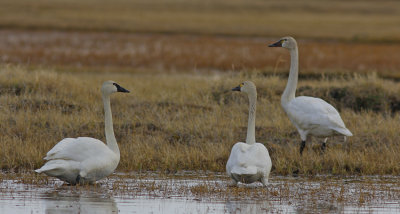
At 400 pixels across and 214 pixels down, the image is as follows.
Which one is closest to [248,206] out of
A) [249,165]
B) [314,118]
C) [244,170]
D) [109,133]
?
[244,170]

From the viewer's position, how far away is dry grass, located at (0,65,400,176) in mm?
10328

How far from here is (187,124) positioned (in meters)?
12.1

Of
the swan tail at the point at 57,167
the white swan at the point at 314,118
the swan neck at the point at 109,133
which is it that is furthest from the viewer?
the white swan at the point at 314,118

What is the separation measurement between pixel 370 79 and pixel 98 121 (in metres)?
6.36

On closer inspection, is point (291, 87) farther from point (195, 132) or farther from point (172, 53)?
point (172, 53)

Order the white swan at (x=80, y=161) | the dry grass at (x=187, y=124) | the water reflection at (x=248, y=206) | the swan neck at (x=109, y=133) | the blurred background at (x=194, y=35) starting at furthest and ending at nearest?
the blurred background at (x=194, y=35), the dry grass at (x=187, y=124), the swan neck at (x=109, y=133), the white swan at (x=80, y=161), the water reflection at (x=248, y=206)

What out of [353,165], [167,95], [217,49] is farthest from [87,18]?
[353,165]

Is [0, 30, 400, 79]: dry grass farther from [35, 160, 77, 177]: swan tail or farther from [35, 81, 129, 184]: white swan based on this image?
[35, 160, 77, 177]: swan tail

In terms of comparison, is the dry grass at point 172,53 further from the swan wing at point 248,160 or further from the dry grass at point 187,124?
the swan wing at point 248,160

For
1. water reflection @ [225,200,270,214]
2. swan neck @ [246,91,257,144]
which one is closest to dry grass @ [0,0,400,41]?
swan neck @ [246,91,257,144]

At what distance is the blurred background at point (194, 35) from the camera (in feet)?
93.7

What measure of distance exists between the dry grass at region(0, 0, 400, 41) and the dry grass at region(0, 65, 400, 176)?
1105 inches

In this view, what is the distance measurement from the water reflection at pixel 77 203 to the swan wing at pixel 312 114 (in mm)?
4000

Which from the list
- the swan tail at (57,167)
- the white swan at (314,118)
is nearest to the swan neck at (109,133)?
the swan tail at (57,167)
